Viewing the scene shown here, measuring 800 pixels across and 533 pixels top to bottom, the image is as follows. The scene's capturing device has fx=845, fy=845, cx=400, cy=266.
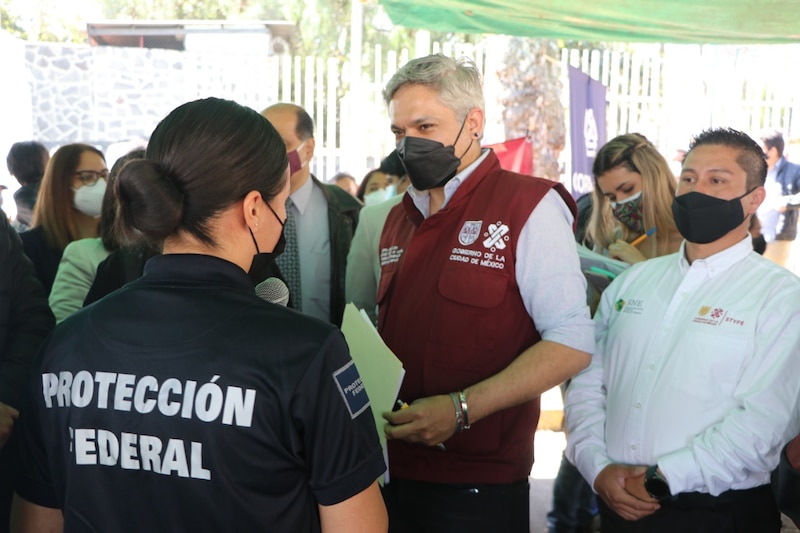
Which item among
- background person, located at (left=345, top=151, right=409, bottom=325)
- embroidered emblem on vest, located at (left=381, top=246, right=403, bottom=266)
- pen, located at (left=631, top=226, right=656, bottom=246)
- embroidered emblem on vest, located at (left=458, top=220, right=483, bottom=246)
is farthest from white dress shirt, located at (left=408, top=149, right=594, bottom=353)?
pen, located at (left=631, top=226, right=656, bottom=246)

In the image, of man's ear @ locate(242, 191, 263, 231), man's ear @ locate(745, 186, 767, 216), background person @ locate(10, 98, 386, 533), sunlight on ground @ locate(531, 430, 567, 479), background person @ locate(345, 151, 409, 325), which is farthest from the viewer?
sunlight on ground @ locate(531, 430, 567, 479)

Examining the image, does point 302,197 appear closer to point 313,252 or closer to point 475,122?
point 313,252

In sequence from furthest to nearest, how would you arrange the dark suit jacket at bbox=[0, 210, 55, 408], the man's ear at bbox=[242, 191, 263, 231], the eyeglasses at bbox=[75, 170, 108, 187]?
the eyeglasses at bbox=[75, 170, 108, 187] < the dark suit jacket at bbox=[0, 210, 55, 408] < the man's ear at bbox=[242, 191, 263, 231]

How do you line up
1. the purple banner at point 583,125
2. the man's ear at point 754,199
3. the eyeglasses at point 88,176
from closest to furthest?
the man's ear at point 754,199
the eyeglasses at point 88,176
the purple banner at point 583,125

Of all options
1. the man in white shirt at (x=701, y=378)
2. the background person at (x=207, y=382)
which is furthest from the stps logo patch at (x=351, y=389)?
the man in white shirt at (x=701, y=378)

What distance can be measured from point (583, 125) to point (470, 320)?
4284 mm

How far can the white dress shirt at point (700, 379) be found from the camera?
2.46m

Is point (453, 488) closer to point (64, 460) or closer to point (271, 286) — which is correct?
point (271, 286)

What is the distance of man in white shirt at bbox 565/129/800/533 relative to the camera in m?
2.47

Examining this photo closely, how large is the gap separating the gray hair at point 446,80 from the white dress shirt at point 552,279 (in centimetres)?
42

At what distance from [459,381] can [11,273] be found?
1.46 meters

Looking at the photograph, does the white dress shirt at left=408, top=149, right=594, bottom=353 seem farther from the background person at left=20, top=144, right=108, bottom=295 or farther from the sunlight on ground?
the sunlight on ground

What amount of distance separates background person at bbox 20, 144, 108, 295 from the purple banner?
133 inches

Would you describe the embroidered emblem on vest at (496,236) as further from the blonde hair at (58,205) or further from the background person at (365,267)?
the blonde hair at (58,205)
